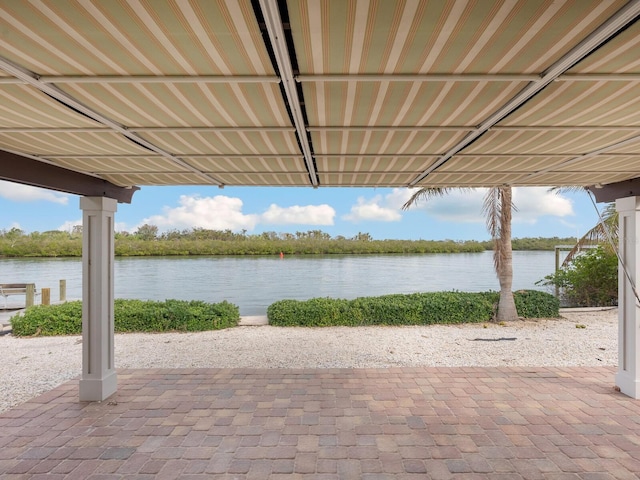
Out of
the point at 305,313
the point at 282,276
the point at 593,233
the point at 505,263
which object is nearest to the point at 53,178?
the point at 305,313

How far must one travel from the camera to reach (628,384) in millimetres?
4086


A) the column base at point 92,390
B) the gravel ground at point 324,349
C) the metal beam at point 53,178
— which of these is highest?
the metal beam at point 53,178

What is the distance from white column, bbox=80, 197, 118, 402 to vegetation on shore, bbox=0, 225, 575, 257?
44.6 ft

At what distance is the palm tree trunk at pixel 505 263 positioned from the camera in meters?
8.00

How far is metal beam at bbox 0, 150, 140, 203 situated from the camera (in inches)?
120

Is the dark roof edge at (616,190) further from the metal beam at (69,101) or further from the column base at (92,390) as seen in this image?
the column base at (92,390)

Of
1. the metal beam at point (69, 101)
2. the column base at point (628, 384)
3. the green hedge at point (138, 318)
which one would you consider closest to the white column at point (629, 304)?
the column base at point (628, 384)

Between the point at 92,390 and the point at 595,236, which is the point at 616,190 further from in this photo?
the point at 595,236

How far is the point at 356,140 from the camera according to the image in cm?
282

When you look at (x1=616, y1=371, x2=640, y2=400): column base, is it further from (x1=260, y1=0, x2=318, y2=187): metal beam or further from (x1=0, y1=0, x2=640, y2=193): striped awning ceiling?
(x1=260, y1=0, x2=318, y2=187): metal beam

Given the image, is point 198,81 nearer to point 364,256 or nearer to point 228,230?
point 364,256

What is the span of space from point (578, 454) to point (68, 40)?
175 inches

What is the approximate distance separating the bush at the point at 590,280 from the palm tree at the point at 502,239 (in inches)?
118

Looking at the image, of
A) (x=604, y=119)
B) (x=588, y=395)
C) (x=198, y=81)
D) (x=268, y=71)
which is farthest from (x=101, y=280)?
(x=588, y=395)
